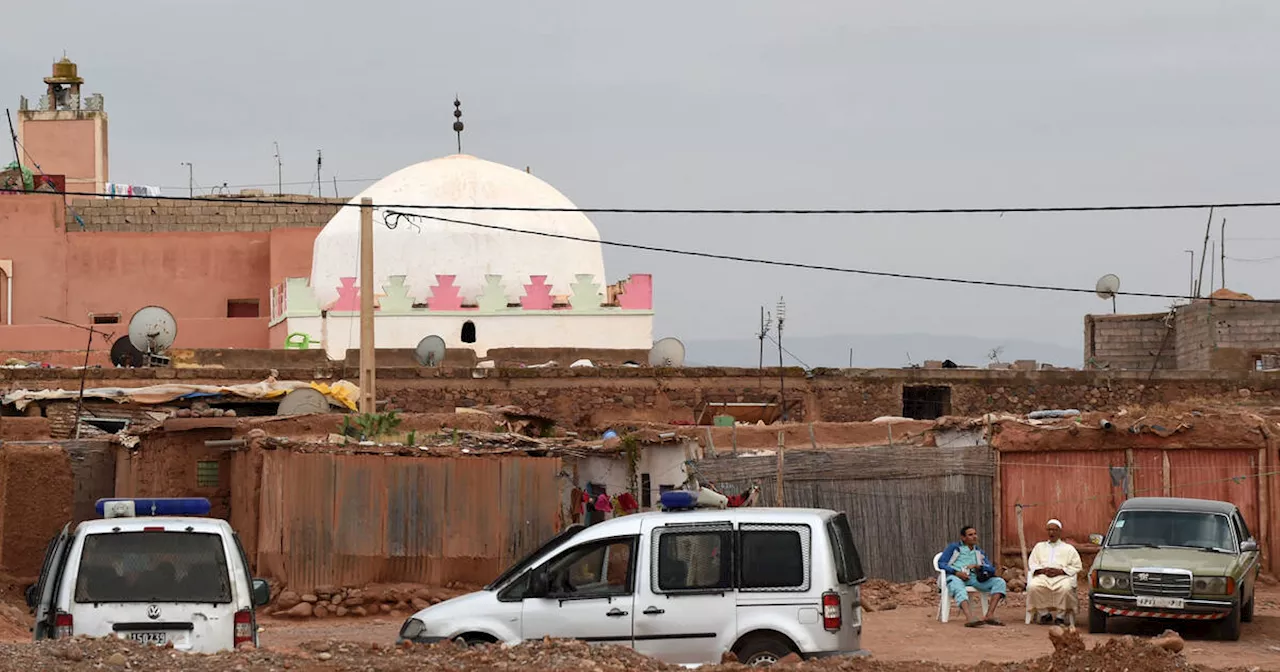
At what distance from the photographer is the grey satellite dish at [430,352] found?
32.2 meters

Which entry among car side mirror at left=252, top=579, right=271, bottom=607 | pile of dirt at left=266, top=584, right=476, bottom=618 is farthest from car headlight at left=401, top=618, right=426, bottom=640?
pile of dirt at left=266, top=584, right=476, bottom=618

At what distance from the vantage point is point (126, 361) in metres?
32.8

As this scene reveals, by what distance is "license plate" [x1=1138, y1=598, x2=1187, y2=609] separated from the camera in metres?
16.2

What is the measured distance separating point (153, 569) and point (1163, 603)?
8751mm

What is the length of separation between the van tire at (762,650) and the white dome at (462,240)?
1025 inches

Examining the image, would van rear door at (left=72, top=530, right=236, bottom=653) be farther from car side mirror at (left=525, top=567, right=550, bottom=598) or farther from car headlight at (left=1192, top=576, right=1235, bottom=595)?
car headlight at (left=1192, top=576, right=1235, bottom=595)

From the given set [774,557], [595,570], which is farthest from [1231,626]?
[595,570]

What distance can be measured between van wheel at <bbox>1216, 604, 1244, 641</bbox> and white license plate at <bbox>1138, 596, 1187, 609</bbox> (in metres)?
0.45

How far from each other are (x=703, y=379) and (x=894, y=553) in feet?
36.5

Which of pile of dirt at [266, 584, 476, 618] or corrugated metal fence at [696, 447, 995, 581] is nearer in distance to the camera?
pile of dirt at [266, 584, 476, 618]

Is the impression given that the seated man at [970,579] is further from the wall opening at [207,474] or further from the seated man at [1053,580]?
the wall opening at [207,474]

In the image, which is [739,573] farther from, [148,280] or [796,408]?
[148,280]

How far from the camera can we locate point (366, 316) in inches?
949

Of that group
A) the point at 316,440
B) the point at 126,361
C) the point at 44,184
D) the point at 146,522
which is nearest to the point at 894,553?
the point at 316,440
